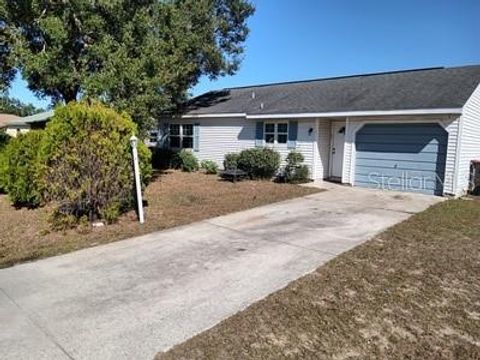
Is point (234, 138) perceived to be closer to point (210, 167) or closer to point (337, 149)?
point (210, 167)

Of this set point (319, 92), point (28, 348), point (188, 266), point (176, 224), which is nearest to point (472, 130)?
point (319, 92)

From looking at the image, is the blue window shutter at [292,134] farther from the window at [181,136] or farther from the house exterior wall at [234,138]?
the window at [181,136]

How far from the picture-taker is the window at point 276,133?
14.9 m

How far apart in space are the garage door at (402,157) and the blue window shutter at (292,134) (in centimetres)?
241

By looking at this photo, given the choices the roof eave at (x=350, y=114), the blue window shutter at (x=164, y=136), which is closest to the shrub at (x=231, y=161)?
the roof eave at (x=350, y=114)

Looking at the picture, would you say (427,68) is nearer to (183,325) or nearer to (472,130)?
(472,130)

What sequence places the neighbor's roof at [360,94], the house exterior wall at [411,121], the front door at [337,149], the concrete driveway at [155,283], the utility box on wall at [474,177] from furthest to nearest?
the front door at [337,149] < the utility box on wall at [474,177] < the neighbor's roof at [360,94] < the house exterior wall at [411,121] < the concrete driveway at [155,283]

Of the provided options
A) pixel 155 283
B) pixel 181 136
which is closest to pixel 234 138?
pixel 181 136

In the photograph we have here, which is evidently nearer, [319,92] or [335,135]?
[335,135]

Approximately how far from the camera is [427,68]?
48.4ft

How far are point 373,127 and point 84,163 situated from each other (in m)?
9.06

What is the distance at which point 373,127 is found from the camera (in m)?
12.5

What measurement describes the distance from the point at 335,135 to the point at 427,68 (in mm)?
4445

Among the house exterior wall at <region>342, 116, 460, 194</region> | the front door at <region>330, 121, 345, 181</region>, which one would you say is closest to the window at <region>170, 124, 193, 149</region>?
the front door at <region>330, 121, 345, 181</region>
